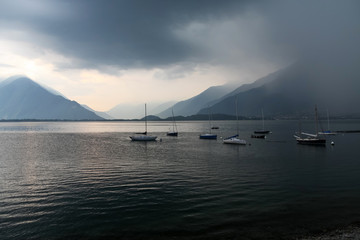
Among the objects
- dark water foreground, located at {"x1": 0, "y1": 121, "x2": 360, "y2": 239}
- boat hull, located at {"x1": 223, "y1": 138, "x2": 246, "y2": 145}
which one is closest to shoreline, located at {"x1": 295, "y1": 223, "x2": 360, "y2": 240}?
dark water foreground, located at {"x1": 0, "y1": 121, "x2": 360, "y2": 239}

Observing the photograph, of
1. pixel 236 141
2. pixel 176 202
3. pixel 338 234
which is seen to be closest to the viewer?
pixel 338 234

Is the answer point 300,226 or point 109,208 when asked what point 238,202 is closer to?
point 300,226

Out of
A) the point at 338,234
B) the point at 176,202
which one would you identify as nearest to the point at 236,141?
the point at 176,202

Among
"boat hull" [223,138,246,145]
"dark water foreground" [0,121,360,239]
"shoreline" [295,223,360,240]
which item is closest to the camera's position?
"shoreline" [295,223,360,240]

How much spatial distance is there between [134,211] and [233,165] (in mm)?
28934

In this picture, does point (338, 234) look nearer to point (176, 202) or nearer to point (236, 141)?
point (176, 202)

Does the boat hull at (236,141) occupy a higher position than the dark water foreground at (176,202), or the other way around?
the boat hull at (236,141)

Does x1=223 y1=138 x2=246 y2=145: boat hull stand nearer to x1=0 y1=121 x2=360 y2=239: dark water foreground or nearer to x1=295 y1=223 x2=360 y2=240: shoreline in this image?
x1=0 y1=121 x2=360 y2=239: dark water foreground

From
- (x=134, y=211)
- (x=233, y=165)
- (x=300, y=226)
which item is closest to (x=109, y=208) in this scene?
(x=134, y=211)

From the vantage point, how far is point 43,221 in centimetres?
2028

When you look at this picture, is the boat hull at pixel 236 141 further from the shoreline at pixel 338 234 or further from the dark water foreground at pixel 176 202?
the shoreline at pixel 338 234

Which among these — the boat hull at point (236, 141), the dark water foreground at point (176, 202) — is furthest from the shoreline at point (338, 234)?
the boat hull at point (236, 141)

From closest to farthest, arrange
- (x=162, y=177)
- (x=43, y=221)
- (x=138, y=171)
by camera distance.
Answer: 1. (x=43, y=221)
2. (x=162, y=177)
3. (x=138, y=171)

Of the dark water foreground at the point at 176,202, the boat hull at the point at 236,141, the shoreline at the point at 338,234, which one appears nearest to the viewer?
the shoreline at the point at 338,234
